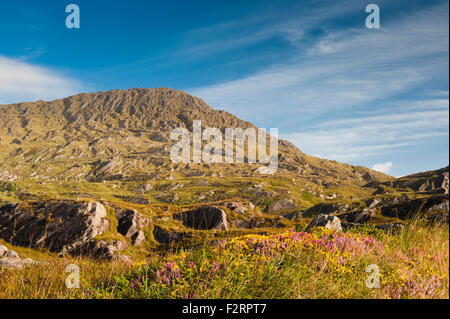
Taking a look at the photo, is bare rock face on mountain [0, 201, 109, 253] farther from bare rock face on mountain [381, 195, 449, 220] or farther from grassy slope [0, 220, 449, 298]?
grassy slope [0, 220, 449, 298]

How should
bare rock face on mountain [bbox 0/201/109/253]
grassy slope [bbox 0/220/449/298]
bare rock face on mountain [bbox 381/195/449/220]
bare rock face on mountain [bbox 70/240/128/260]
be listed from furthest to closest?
bare rock face on mountain [bbox 0/201/109/253] < bare rock face on mountain [bbox 70/240/128/260] < bare rock face on mountain [bbox 381/195/449/220] < grassy slope [bbox 0/220/449/298]

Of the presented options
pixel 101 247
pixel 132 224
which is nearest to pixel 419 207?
pixel 101 247

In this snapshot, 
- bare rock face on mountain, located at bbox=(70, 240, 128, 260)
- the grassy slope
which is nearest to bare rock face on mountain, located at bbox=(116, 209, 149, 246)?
bare rock face on mountain, located at bbox=(70, 240, 128, 260)

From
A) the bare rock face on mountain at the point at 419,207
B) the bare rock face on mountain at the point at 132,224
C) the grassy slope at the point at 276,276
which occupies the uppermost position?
the grassy slope at the point at 276,276

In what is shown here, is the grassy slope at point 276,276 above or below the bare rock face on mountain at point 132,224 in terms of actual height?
above

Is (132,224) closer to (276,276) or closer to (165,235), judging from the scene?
(165,235)

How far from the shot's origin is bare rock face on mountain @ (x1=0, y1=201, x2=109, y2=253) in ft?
278

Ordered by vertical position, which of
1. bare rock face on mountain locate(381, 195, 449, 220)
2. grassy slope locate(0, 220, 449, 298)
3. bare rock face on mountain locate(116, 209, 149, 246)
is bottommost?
bare rock face on mountain locate(116, 209, 149, 246)

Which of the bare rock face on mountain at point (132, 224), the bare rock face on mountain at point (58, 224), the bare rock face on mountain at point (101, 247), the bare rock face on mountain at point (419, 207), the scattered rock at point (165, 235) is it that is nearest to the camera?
the bare rock face on mountain at point (419, 207)

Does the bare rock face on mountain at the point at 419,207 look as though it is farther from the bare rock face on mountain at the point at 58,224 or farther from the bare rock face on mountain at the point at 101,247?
the bare rock face on mountain at the point at 58,224

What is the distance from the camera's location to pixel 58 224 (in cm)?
8975

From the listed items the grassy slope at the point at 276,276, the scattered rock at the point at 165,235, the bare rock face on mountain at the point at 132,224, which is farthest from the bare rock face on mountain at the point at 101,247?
the grassy slope at the point at 276,276

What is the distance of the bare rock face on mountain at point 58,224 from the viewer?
8488 cm
